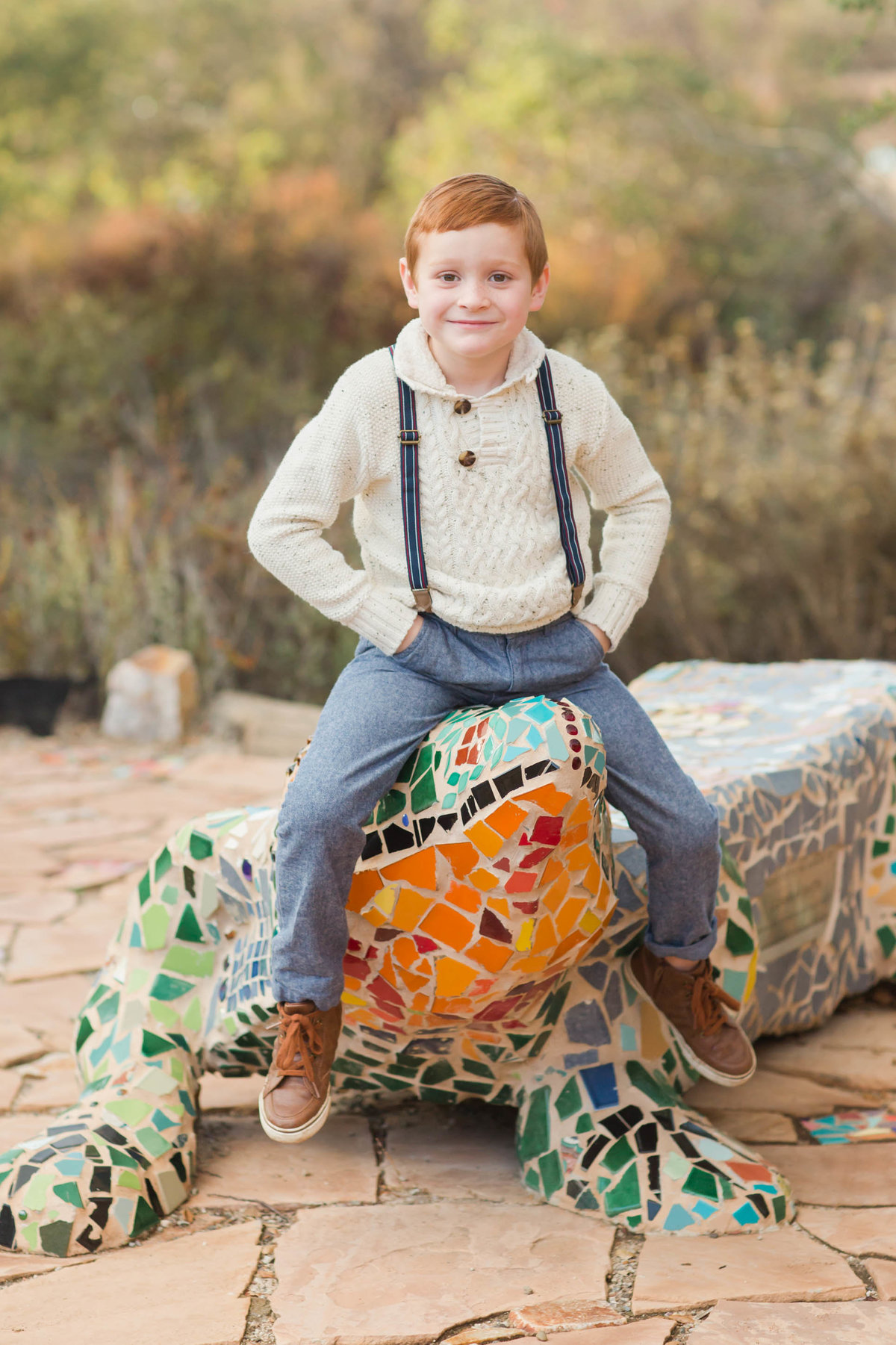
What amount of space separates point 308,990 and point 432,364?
1054 millimetres

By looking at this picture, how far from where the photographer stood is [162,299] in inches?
500

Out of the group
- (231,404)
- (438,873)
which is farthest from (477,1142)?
(231,404)

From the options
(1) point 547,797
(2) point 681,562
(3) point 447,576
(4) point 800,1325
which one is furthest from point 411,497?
(2) point 681,562

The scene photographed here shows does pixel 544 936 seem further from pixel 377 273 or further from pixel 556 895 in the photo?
pixel 377 273

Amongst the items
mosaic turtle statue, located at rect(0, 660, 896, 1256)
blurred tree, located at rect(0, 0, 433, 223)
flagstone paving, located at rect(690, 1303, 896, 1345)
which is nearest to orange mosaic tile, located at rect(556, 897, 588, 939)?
mosaic turtle statue, located at rect(0, 660, 896, 1256)

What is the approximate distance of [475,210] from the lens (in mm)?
2113

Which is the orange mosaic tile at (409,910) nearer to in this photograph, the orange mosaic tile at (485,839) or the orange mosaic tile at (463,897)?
the orange mosaic tile at (463,897)

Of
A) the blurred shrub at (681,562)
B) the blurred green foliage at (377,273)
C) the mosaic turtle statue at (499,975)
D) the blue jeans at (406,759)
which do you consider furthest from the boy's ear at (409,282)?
the blurred shrub at (681,562)

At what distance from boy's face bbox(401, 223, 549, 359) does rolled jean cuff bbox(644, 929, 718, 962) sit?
3.56 ft

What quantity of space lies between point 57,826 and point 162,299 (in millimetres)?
8910

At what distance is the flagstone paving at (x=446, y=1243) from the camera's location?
1.99m

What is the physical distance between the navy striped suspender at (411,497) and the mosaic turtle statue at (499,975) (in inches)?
8.5

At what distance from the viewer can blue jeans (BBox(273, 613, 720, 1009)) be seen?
2084mm

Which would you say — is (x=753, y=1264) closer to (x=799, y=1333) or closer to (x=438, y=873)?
(x=799, y=1333)
